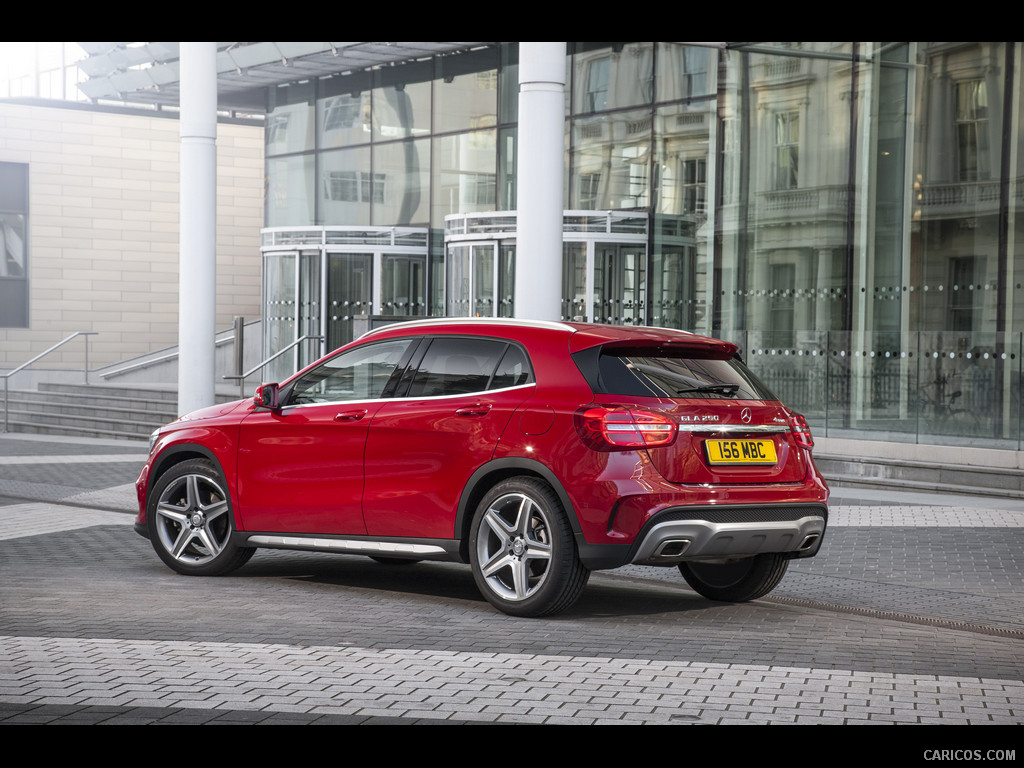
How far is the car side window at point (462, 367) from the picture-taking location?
7344mm

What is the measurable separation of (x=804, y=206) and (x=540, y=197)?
34.2 feet

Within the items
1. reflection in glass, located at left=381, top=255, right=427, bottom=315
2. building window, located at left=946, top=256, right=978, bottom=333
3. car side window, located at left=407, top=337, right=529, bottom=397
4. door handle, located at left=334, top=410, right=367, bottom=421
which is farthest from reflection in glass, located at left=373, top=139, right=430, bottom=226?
car side window, located at left=407, top=337, right=529, bottom=397

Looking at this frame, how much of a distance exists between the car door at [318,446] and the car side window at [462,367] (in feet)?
0.71

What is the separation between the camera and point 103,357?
112ft

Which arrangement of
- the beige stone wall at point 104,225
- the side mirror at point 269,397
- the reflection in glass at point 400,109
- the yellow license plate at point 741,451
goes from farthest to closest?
the beige stone wall at point 104,225 < the reflection in glass at point 400,109 < the side mirror at point 269,397 < the yellow license plate at point 741,451

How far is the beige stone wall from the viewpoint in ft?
110

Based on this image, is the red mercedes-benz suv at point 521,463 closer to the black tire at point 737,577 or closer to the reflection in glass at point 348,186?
the black tire at point 737,577

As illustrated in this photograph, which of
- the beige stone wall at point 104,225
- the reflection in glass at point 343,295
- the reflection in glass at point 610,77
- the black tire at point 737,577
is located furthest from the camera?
the beige stone wall at point 104,225

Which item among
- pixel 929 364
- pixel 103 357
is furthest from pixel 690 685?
pixel 103 357

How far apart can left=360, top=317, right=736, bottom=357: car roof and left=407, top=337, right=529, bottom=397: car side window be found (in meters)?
0.09

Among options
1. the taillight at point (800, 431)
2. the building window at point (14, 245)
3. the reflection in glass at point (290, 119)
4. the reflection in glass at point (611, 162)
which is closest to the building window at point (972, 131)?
the reflection in glass at point (611, 162)

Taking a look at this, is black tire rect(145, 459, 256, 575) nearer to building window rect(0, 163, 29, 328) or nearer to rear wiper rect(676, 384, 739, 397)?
rear wiper rect(676, 384, 739, 397)

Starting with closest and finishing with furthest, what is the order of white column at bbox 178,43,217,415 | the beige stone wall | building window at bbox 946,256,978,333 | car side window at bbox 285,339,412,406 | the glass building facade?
car side window at bbox 285,339,412,406
white column at bbox 178,43,217,415
the glass building facade
building window at bbox 946,256,978,333
the beige stone wall
